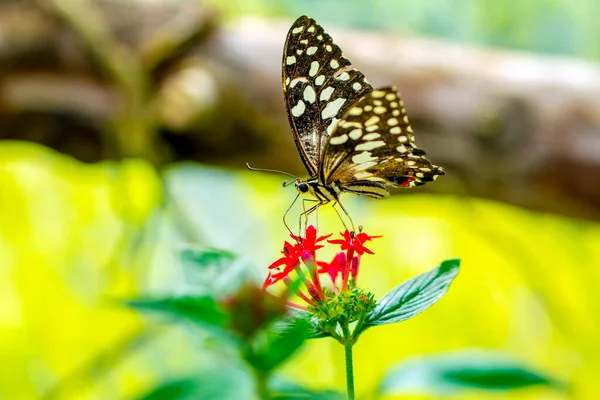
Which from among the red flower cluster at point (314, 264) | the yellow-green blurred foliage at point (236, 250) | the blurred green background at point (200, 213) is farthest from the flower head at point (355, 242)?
the yellow-green blurred foliage at point (236, 250)

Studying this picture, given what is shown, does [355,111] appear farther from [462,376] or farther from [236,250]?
[236,250]

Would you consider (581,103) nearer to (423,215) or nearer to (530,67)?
(530,67)

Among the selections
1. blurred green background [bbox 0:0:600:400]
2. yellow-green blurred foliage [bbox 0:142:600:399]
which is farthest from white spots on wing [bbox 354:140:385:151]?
yellow-green blurred foliage [bbox 0:142:600:399]

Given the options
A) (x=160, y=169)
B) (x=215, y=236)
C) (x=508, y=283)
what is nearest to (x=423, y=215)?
(x=508, y=283)

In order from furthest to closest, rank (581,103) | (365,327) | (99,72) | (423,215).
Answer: (423,215), (99,72), (581,103), (365,327)

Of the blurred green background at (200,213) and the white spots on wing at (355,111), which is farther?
the blurred green background at (200,213)

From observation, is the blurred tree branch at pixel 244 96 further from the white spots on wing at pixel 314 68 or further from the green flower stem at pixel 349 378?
Result: the green flower stem at pixel 349 378
